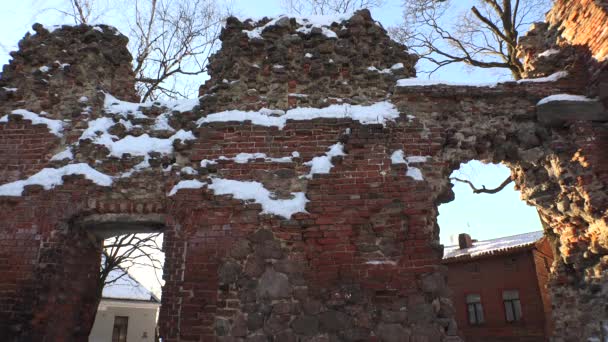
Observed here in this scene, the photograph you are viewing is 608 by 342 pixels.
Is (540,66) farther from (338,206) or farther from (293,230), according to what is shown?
(293,230)

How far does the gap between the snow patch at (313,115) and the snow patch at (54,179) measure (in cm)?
130

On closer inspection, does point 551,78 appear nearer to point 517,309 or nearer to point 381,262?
point 381,262

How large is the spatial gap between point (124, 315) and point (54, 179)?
16.6 m

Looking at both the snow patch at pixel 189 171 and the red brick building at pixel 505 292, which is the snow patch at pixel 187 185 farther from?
the red brick building at pixel 505 292

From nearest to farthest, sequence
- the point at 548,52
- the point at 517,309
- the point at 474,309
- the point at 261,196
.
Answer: the point at 261,196 → the point at 548,52 → the point at 517,309 → the point at 474,309

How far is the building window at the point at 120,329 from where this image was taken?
1905 cm

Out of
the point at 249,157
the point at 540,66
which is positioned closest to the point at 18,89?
the point at 249,157

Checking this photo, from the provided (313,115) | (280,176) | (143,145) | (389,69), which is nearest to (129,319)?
(143,145)

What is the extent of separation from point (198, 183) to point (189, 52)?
891 centimetres

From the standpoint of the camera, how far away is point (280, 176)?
16.2ft

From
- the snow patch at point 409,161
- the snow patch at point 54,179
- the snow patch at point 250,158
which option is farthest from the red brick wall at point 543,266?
the snow patch at point 54,179

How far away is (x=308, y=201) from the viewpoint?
15.7ft

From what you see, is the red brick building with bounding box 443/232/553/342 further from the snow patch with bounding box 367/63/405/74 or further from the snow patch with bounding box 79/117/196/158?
the snow patch with bounding box 79/117/196/158

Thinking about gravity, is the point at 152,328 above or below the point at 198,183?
below
